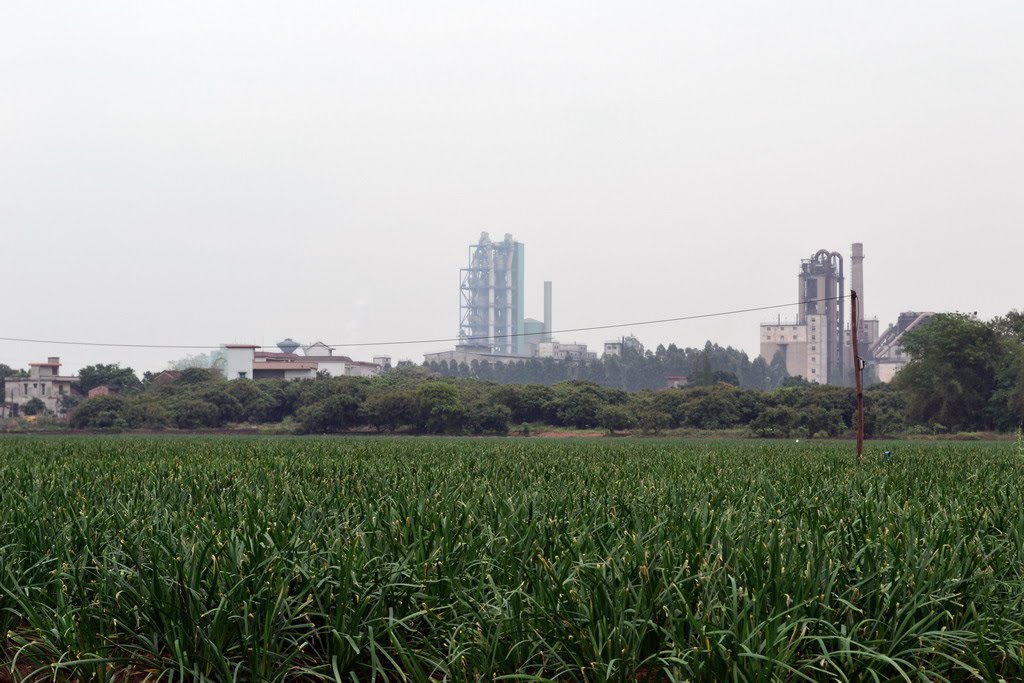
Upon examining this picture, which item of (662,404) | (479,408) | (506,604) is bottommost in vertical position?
(506,604)

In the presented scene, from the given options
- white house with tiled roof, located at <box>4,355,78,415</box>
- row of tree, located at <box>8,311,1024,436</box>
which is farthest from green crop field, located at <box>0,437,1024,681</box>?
white house with tiled roof, located at <box>4,355,78,415</box>

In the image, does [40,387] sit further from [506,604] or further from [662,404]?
[506,604]

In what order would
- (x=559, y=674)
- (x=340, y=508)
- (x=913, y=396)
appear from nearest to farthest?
(x=559, y=674) < (x=340, y=508) < (x=913, y=396)

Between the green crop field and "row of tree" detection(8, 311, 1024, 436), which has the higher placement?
"row of tree" detection(8, 311, 1024, 436)

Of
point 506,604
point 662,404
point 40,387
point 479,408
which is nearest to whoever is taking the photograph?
point 506,604

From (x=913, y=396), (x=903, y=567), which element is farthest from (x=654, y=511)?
(x=913, y=396)

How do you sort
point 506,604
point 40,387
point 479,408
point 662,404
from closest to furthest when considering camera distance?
point 506,604 < point 479,408 < point 662,404 < point 40,387

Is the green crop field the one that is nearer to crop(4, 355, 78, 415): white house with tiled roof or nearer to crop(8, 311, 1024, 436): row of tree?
crop(8, 311, 1024, 436): row of tree

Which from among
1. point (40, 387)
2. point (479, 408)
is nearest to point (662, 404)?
point (479, 408)

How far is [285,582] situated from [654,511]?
4.78 meters

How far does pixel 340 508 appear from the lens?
9.07m

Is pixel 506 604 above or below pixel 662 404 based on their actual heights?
below

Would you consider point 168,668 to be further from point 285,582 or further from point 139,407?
point 139,407

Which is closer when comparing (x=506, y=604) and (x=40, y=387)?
(x=506, y=604)
